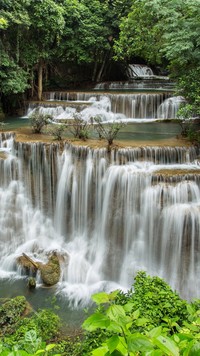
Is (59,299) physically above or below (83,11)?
below

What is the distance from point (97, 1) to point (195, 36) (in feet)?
46.6

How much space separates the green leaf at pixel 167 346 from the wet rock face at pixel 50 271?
723 cm

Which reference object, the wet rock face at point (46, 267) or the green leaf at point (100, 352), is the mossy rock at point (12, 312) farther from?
the green leaf at point (100, 352)

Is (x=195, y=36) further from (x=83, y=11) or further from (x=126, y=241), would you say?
(x=83, y=11)

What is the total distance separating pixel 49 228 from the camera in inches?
390

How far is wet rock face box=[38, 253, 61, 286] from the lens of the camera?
830 centimetres

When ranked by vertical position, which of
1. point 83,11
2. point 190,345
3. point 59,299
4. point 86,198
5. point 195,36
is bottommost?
point 59,299

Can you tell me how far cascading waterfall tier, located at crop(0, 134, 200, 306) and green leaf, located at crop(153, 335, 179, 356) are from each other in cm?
665

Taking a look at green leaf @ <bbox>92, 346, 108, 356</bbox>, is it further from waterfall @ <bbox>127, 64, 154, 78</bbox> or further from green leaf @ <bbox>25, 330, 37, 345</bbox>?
waterfall @ <bbox>127, 64, 154, 78</bbox>

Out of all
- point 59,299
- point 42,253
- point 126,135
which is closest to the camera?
point 59,299

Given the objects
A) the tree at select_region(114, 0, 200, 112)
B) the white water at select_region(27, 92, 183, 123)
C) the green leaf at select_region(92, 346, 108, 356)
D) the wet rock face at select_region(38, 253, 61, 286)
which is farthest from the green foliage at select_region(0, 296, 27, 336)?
the white water at select_region(27, 92, 183, 123)

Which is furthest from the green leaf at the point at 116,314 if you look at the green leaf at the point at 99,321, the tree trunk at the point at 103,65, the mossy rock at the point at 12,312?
the tree trunk at the point at 103,65

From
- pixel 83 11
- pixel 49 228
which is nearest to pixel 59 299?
pixel 49 228

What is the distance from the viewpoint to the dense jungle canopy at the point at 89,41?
9922 mm
